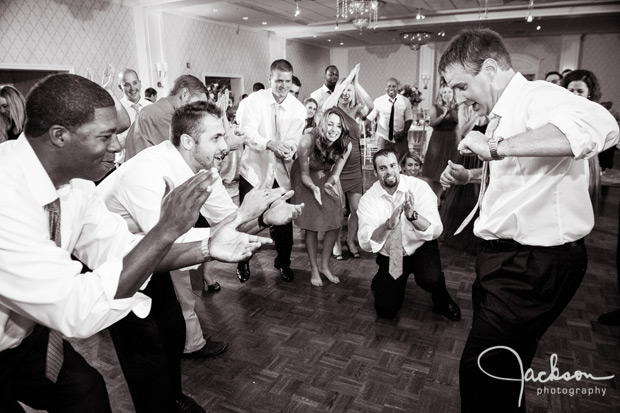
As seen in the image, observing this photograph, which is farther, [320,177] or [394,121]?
[394,121]

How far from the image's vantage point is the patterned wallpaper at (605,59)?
12.8 metres

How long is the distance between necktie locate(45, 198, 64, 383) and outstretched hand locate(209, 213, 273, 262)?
1.53 ft

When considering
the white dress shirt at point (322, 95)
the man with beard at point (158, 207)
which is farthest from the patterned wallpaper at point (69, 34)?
the man with beard at point (158, 207)

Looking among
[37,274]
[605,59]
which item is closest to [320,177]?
[37,274]

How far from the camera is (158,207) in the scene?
181cm

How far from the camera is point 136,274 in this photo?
1090 mm

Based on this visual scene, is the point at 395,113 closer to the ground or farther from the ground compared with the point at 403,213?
farther from the ground

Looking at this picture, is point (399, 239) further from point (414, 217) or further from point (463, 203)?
point (463, 203)

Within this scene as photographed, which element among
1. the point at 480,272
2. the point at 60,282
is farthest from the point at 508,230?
the point at 60,282

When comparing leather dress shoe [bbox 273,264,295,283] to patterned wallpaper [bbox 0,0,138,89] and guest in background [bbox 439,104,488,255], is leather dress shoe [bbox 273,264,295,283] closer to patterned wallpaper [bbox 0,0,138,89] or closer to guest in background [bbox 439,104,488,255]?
guest in background [bbox 439,104,488,255]

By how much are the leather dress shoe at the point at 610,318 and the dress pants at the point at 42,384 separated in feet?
9.29

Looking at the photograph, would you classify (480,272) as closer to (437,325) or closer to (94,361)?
(437,325)

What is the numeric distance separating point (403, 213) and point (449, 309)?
2.29ft

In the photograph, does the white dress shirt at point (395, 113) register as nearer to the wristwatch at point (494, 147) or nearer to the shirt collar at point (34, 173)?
the wristwatch at point (494, 147)
